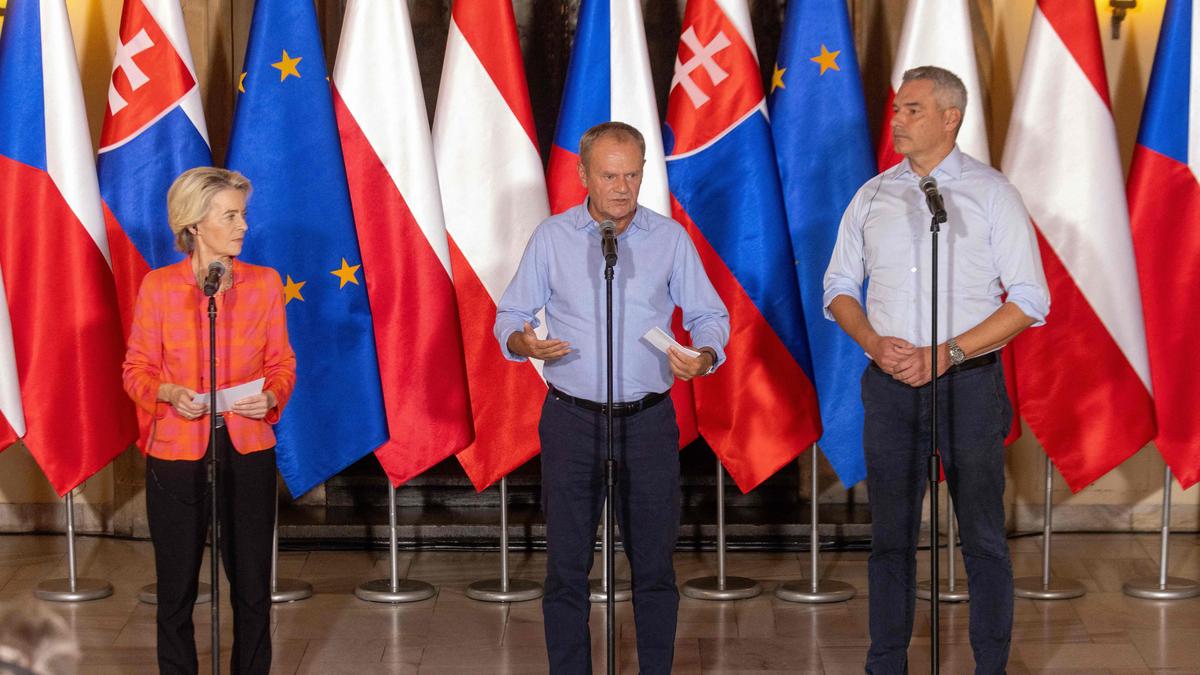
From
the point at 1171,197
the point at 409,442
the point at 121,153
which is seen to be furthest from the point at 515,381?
the point at 1171,197

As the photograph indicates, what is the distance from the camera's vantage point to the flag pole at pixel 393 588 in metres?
5.39

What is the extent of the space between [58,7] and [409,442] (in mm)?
1930

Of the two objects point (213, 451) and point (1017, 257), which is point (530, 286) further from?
point (1017, 257)

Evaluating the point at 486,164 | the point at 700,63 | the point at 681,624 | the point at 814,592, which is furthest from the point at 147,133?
the point at 814,592

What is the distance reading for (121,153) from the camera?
5148 millimetres

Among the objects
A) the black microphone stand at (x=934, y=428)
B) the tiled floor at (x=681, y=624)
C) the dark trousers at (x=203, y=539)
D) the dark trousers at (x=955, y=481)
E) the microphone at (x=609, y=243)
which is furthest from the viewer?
the tiled floor at (x=681, y=624)

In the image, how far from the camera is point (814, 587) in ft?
17.8

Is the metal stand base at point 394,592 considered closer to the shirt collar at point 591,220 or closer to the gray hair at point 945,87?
the shirt collar at point 591,220

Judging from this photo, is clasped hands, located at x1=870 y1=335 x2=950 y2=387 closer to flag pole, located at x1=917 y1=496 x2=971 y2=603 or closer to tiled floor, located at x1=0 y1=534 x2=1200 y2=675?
tiled floor, located at x1=0 y1=534 x2=1200 y2=675

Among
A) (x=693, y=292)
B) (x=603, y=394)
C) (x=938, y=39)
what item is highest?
(x=938, y=39)

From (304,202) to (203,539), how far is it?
1562 mm

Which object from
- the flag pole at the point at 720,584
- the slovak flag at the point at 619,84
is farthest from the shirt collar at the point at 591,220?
the flag pole at the point at 720,584

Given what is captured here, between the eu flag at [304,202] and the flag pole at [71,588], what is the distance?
951 mm

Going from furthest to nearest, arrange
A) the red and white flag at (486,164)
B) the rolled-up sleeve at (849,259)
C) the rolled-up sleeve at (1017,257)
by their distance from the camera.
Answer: the red and white flag at (486,164)
the rolled-up sleeve at (849,259)
the rolled-up sleeve at (1017,257)
